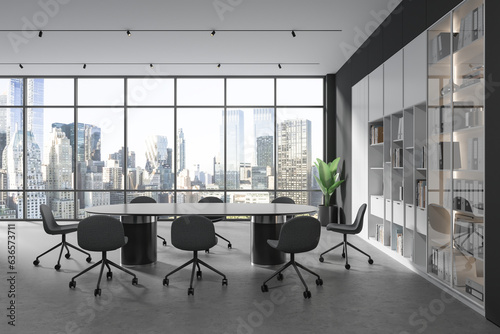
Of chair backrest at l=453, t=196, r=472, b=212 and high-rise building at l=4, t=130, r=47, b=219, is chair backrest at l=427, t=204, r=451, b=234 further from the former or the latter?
high-rise building at l=4, t=130, r=47, b=219

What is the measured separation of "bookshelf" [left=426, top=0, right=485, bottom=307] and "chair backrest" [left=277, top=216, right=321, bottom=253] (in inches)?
53.0

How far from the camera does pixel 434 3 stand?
14.6 ft

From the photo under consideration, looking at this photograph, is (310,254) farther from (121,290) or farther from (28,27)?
(28,27)

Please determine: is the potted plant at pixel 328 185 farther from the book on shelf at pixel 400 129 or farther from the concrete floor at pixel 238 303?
the concrete floor at pixel 238 303

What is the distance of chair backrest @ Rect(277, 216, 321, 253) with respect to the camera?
4.15m

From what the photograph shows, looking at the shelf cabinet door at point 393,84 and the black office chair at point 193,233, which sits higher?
the shelf cabinet door at point 393,84

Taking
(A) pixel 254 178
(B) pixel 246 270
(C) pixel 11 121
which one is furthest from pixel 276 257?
(C) pixel 11 121

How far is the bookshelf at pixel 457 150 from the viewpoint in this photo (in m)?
3.70

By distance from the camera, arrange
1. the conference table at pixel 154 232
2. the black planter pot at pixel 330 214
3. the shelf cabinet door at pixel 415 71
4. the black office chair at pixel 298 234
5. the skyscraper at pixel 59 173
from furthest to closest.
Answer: the skyscraper at pixel 59 173
the black planter pot at pixel 330 214
the conference table at pixel 154 232
the shelf cabinet door at pixel 415 71
the black office chair at pixel 298 234

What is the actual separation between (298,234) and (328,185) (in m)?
4.51

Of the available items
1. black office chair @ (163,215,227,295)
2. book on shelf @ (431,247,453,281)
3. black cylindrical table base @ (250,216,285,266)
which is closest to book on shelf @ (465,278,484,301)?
book on shelf @ (431,247,453,281)

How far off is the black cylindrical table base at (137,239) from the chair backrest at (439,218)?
10.8 feet

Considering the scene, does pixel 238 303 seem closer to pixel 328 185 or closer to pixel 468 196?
pixel 468 196

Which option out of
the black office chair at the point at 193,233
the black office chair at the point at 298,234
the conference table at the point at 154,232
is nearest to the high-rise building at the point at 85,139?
the conference table at the point at 154,232
